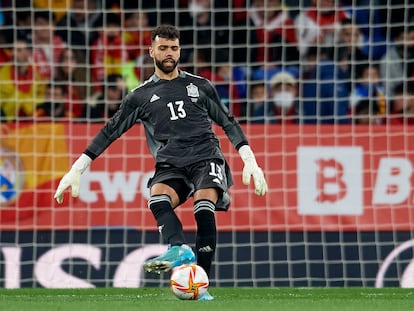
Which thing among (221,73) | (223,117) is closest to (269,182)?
(221,73)

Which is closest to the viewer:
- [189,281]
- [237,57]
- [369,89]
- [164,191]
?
[189,281]

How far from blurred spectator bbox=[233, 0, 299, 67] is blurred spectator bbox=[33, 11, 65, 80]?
1975 mm

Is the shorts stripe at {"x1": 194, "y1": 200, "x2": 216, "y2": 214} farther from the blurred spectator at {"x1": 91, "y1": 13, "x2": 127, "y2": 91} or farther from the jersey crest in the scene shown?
the blurred spectator at {"x1": 91, "y1": 13, "x2": 127, "y2": 91}

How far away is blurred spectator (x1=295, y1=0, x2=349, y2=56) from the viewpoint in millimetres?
12930

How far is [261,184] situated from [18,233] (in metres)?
4.00

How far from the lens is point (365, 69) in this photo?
41.5 feet

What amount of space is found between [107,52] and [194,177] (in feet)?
15.5

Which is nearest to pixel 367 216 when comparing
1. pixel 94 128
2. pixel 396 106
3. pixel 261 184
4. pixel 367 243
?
pixel 367 243

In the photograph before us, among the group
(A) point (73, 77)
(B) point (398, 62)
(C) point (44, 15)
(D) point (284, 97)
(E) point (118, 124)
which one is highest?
(C) point (44, 15)

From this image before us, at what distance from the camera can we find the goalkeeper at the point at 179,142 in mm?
8156

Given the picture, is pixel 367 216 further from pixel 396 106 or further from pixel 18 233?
pixel 18 233

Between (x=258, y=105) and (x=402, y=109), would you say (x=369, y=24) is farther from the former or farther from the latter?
(x=258, y=105)

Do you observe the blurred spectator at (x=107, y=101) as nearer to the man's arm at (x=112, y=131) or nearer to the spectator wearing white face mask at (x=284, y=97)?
the spectator wearing white face mask at (x=284, y=97)

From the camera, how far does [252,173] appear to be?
823 cm
